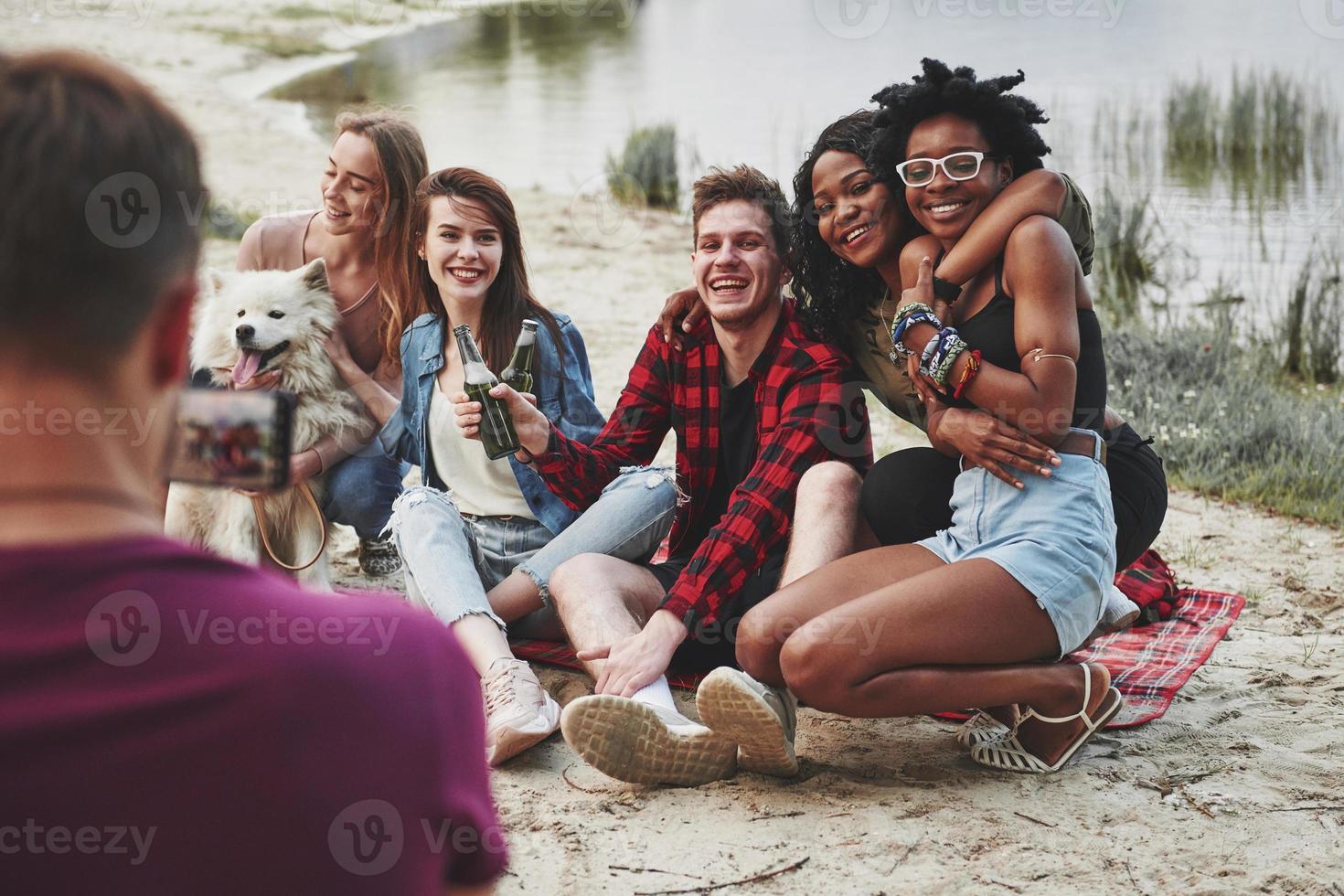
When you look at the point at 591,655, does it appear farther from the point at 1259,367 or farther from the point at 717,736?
the point at 1259,367

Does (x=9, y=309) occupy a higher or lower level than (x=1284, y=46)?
lower

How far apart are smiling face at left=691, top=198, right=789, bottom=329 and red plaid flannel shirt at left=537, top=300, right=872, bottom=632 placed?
15 cm

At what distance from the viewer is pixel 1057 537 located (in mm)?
2924

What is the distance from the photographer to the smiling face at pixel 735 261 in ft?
11.7

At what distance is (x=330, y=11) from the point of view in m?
23.9

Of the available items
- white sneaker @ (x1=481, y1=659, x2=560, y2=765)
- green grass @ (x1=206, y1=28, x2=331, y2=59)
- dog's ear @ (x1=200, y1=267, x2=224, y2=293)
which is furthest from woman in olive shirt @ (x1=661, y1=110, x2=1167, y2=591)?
green grass @ (x1=206, y1=28, x2=331, y2=59)

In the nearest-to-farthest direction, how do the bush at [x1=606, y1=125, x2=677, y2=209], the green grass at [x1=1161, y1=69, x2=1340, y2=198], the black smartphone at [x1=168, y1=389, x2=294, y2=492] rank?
the black smartphone at [x1=168, y1=389, x2=294, y2=492] → the green grass at [x1=1161, y1=69, x2=1340, y2=198] → the bush at [x1=606, y1=125, x2=677, y2=209]

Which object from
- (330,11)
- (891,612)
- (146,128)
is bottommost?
(891,612)

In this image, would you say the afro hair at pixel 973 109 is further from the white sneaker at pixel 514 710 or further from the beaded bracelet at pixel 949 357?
the white sneaker at pixel 514 710

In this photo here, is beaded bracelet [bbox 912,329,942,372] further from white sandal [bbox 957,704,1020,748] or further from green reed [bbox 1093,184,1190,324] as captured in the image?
green reed [bbox 1093,184,1190,324]

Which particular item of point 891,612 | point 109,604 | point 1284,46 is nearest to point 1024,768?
point 891,612

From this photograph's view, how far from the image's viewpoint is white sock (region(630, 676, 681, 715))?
3100 mm

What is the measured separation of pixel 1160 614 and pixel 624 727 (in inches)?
87.3

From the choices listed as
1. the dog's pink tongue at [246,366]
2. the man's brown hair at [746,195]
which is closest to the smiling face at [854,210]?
the man's brown hair at [746,195]
